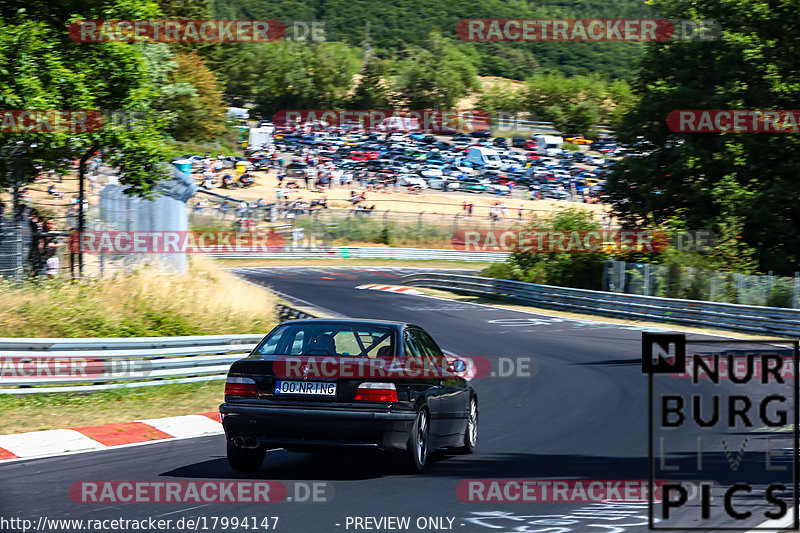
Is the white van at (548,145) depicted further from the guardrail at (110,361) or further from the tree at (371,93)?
the guardrail at (110,361)

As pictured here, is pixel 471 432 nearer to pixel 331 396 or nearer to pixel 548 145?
pixel 331 396

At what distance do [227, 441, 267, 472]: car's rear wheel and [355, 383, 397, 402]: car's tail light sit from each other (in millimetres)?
1077

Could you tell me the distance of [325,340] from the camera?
27.2ft

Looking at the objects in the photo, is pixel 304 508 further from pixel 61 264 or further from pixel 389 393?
pixel 61 264

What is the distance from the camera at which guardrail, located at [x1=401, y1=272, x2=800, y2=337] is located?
25.1 meters

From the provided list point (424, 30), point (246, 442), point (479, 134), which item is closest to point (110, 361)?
point (246, 442)

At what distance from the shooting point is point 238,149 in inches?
3290

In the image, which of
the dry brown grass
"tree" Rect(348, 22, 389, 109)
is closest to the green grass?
the dry brown grass

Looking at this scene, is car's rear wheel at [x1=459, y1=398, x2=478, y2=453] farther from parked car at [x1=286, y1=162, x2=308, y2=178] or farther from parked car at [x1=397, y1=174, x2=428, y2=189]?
parked car at [x1=397, y1=174, x2=428, y2=189]

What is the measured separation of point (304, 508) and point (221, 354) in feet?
29.2

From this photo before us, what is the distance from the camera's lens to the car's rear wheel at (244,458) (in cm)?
820

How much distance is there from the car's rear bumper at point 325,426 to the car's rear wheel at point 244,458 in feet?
1.56

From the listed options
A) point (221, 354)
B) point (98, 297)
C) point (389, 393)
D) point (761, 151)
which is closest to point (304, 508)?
point (389, 393)

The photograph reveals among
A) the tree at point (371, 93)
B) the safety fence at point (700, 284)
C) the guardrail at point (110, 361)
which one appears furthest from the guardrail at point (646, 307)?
the tree at point (371, 93)
